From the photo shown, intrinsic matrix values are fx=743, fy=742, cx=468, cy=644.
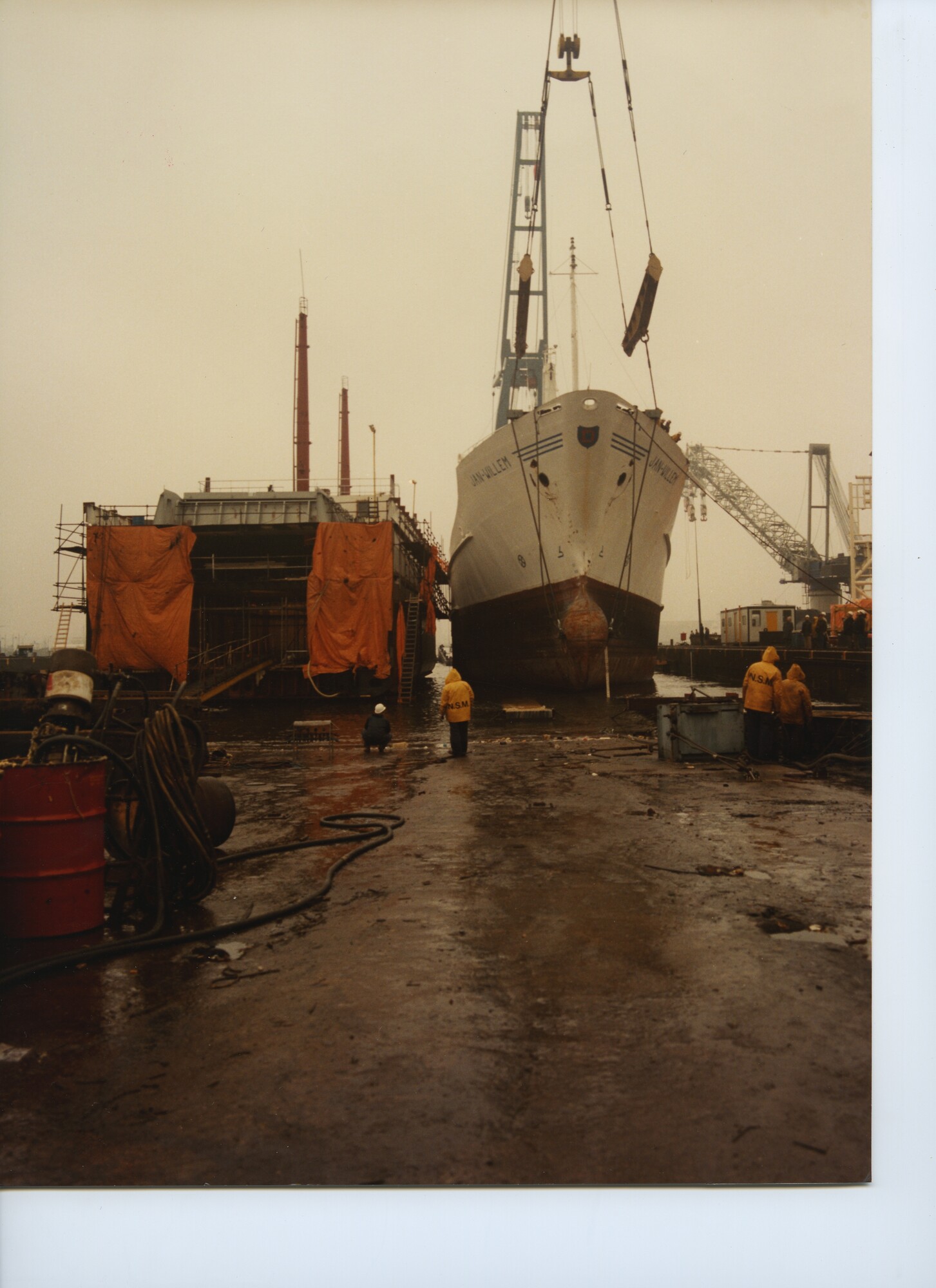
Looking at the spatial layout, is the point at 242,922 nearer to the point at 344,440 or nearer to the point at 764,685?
the point at 764,685

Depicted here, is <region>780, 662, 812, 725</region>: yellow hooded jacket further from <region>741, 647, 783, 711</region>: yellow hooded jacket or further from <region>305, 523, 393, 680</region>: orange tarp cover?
<region>305, 523, 393, 680</region>: orange tarp cover

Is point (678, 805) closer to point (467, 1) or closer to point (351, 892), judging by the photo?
point (351, 892)

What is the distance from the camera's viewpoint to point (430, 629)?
31891 mm

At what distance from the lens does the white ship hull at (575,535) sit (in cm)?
2167

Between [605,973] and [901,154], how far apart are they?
4.13m

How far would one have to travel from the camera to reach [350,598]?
22.1m

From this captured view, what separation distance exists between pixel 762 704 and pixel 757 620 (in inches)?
1266

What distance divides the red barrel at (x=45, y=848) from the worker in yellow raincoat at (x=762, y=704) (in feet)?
24.8

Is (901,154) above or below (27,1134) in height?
above

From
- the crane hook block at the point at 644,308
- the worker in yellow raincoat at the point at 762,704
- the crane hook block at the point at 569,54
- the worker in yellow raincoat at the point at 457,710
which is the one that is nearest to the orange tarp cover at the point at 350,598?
the crane hook block at the point at 644,308

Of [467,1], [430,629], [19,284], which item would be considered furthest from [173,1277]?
[430,629]

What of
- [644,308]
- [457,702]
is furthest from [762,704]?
[644,308]

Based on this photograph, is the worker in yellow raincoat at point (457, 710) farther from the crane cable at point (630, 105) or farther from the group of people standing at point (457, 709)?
the crane cable at point (630, 105)

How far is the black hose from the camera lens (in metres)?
3.36
